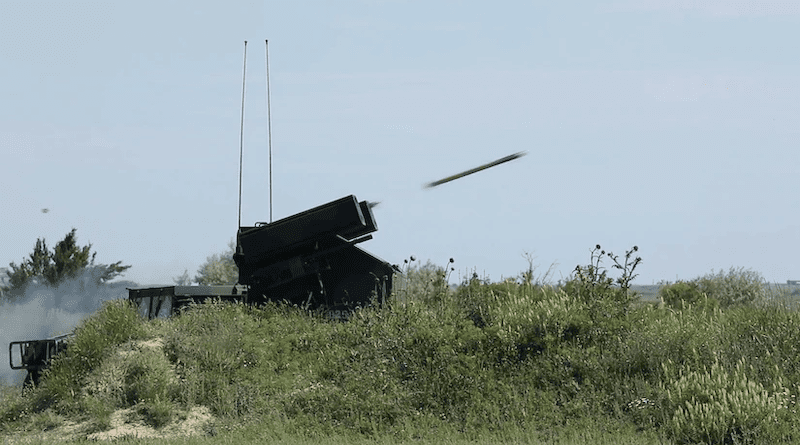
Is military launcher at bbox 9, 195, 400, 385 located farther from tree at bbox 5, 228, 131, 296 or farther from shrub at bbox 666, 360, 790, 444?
tree at bbox 5, 228, 131, 296

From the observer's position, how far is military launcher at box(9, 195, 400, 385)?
16.9 metres

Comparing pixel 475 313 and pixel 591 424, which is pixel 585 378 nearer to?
pixel 591 424

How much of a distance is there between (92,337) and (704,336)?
10256 mm

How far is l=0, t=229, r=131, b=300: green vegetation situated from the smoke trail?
0.39 metres

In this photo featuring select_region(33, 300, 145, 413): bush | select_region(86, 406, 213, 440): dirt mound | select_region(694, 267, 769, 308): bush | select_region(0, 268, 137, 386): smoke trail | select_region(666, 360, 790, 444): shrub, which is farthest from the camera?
select_region(0, 268, 137, 386): smoke trail

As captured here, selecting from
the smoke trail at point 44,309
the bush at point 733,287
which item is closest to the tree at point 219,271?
the smoke trail at point 44,309

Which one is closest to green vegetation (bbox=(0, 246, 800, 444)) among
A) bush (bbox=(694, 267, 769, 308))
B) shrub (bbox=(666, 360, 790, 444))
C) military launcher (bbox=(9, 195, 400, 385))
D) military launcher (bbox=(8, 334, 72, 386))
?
shrub (bbox=(666, 360, 790, 444))

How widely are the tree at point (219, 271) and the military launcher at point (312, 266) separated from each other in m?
25.1

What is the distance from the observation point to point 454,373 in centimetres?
1188

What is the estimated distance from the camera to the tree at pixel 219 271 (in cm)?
4850

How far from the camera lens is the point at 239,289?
1795 cm

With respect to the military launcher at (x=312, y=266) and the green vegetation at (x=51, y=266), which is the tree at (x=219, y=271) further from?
the military launcher at (x=312, y=266)

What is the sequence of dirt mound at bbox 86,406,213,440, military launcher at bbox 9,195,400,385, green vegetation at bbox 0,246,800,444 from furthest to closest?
military launcher at bbox 9,195,400,385 → dirt mound at bbox 86,406,213,440 → green vegetation at bbox 0,246,800,444

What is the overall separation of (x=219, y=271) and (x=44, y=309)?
10623 millimetres
